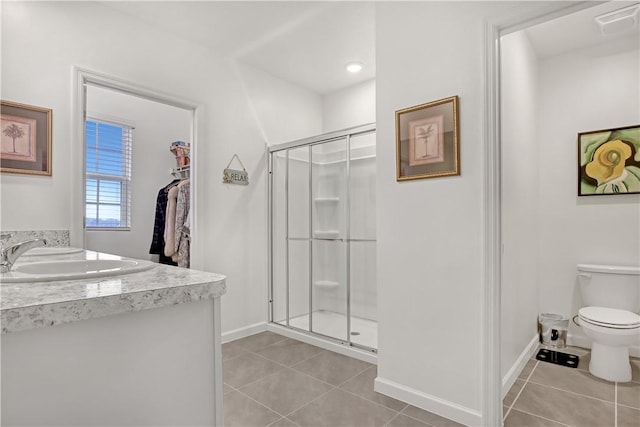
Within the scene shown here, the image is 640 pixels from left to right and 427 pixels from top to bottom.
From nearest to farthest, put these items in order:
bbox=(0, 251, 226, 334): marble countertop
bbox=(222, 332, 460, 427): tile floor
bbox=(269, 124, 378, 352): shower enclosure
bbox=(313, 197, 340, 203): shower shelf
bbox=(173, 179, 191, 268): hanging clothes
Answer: bbox=(0, 251, 226, 334): marble countertop, bbox=(222, 332, 460, 427): tile floor, bbox=(173, 179, 191, 268): hanging clothes, bbox=(269, 124, 378, 352): shower enclosure, bbox=(313, 197, 340, 203): shower shelf

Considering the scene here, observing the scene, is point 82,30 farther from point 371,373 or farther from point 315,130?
point 371,373

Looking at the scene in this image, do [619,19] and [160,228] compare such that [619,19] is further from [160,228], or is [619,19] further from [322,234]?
[160,228]

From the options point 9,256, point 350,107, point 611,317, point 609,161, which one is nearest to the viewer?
point 9,256

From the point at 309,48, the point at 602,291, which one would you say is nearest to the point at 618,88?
the point at 602,291

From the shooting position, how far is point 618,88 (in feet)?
9.71

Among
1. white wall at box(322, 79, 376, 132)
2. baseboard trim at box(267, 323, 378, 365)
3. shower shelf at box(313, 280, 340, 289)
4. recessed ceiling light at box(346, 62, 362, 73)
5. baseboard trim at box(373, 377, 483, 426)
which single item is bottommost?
baseboard trim at box(267, 323, 378, 365)

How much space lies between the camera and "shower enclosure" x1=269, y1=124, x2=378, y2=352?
3.61 m

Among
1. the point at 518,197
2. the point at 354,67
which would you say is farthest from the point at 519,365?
the point at 354,67

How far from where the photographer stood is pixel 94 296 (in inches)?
27.4

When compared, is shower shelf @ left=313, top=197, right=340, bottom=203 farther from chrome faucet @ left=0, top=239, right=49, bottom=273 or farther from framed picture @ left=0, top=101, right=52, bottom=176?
chrome faucet @ left=0, top=239, right=49, bottom=273

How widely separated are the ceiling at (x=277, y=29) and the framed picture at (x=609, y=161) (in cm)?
206

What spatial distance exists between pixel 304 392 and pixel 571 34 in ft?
11.2

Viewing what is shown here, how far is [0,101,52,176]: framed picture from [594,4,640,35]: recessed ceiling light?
3.77m

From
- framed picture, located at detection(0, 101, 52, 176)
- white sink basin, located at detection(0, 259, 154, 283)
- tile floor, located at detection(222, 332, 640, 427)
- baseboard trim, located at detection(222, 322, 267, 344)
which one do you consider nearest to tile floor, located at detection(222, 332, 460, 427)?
tile floor, located at detection(222, 332, 640, 427)
